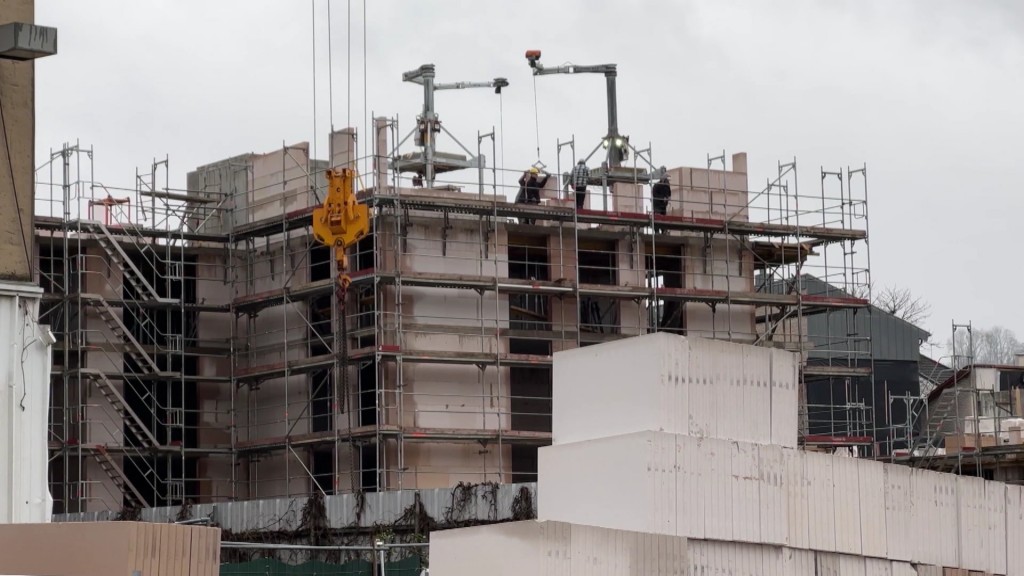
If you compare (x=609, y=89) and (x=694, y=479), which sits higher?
(x=609, y=89)

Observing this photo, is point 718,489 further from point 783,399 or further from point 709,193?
point 709,193

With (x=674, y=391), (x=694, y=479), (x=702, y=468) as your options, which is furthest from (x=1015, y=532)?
(x=674, y=391)

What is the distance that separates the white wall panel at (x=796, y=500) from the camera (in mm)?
27047

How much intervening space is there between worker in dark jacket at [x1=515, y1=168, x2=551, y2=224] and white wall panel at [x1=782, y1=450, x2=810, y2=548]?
25.0 m

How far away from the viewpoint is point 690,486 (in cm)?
2594

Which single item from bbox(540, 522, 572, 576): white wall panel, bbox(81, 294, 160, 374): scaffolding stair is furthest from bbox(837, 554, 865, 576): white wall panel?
bbox(81, 294, 160, 374): scaffolding stair

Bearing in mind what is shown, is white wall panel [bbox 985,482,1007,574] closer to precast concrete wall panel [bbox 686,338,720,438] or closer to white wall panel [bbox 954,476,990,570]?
white wall panel [bbox 954,476,990,570]

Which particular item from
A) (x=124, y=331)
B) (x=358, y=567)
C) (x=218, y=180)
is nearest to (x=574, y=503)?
(x=358, y=567)

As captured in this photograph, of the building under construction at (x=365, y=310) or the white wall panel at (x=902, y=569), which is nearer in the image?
the white wall panel at (x=902, y=569)

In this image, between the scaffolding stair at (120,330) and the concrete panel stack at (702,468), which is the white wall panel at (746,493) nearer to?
the concrete panel stack at (702,468)

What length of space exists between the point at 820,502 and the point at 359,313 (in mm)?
23380

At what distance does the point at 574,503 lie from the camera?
2633cm

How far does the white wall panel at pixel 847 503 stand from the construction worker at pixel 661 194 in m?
25.1

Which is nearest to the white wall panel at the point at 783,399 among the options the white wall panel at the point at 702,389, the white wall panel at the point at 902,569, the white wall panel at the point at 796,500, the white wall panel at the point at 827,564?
the white wall panel at the point at 796,500
